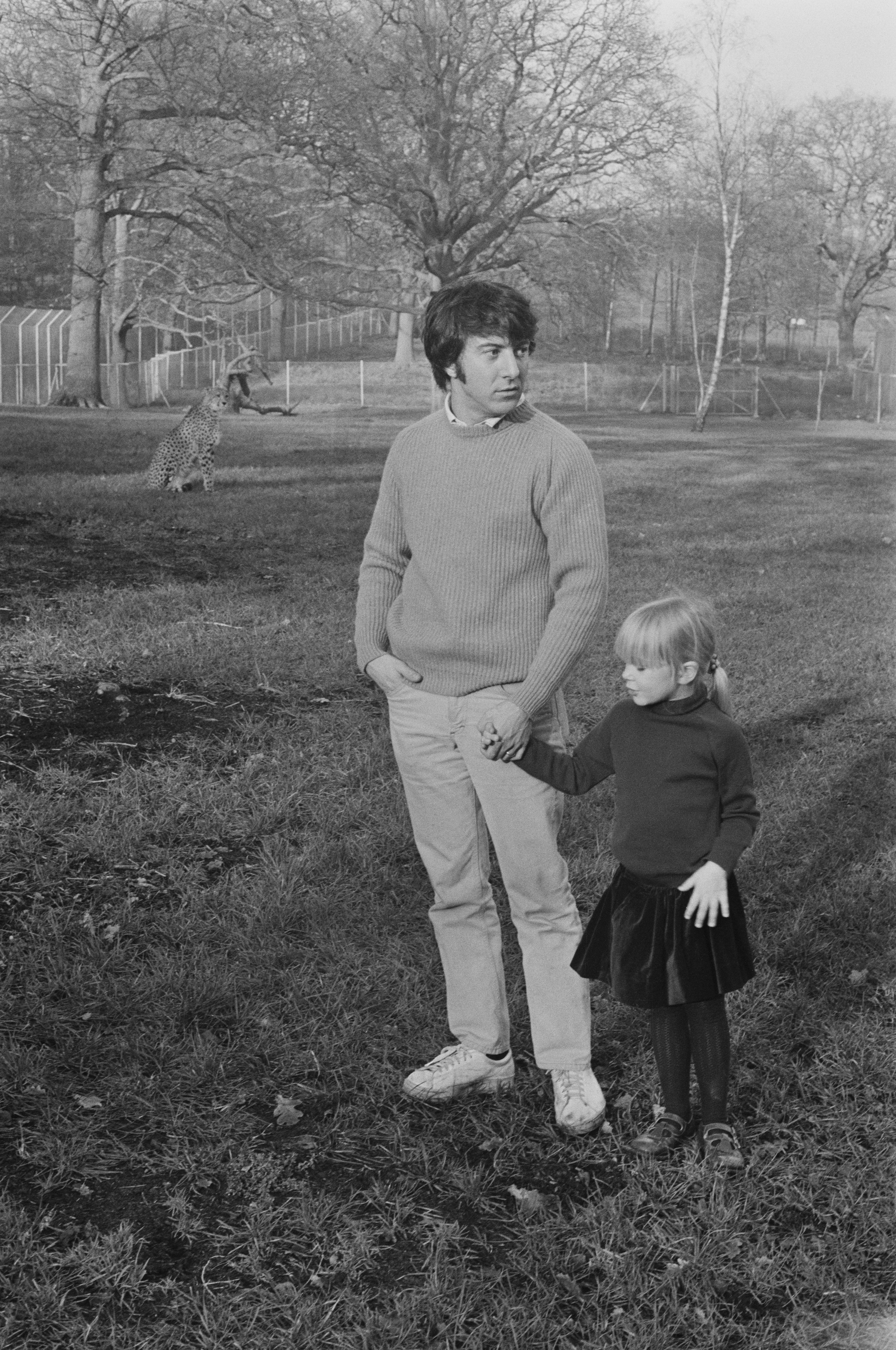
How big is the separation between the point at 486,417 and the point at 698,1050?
152cm

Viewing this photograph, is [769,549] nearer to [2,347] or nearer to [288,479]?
[288,479]

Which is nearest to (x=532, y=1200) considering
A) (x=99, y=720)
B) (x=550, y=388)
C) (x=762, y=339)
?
(x=99, y=720)

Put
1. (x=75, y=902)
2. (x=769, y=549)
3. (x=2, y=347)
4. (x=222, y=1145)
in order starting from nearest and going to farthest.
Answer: (x=222, y=1145) < (x=75, y=902) < (x=769, y=549) < (x=2, y=347)

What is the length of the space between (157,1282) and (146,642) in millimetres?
5128

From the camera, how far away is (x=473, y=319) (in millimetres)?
3055

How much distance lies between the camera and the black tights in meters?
3.14

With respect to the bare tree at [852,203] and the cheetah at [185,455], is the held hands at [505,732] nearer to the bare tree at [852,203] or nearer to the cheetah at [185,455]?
the cheetah at [185,455]

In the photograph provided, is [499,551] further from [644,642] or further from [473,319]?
[473,319]

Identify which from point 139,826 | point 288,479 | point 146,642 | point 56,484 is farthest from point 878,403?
point 139,826

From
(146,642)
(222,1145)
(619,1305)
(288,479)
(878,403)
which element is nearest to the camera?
(619,1305)

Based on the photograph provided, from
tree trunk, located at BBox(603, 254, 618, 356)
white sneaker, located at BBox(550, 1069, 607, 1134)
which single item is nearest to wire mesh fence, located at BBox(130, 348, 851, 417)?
tree trunk, located at BBox(603, 254, 618, 356)

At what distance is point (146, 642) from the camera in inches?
299

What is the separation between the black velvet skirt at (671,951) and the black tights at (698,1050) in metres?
0.08

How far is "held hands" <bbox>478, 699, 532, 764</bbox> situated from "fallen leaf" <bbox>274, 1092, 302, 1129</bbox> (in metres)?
1.05
